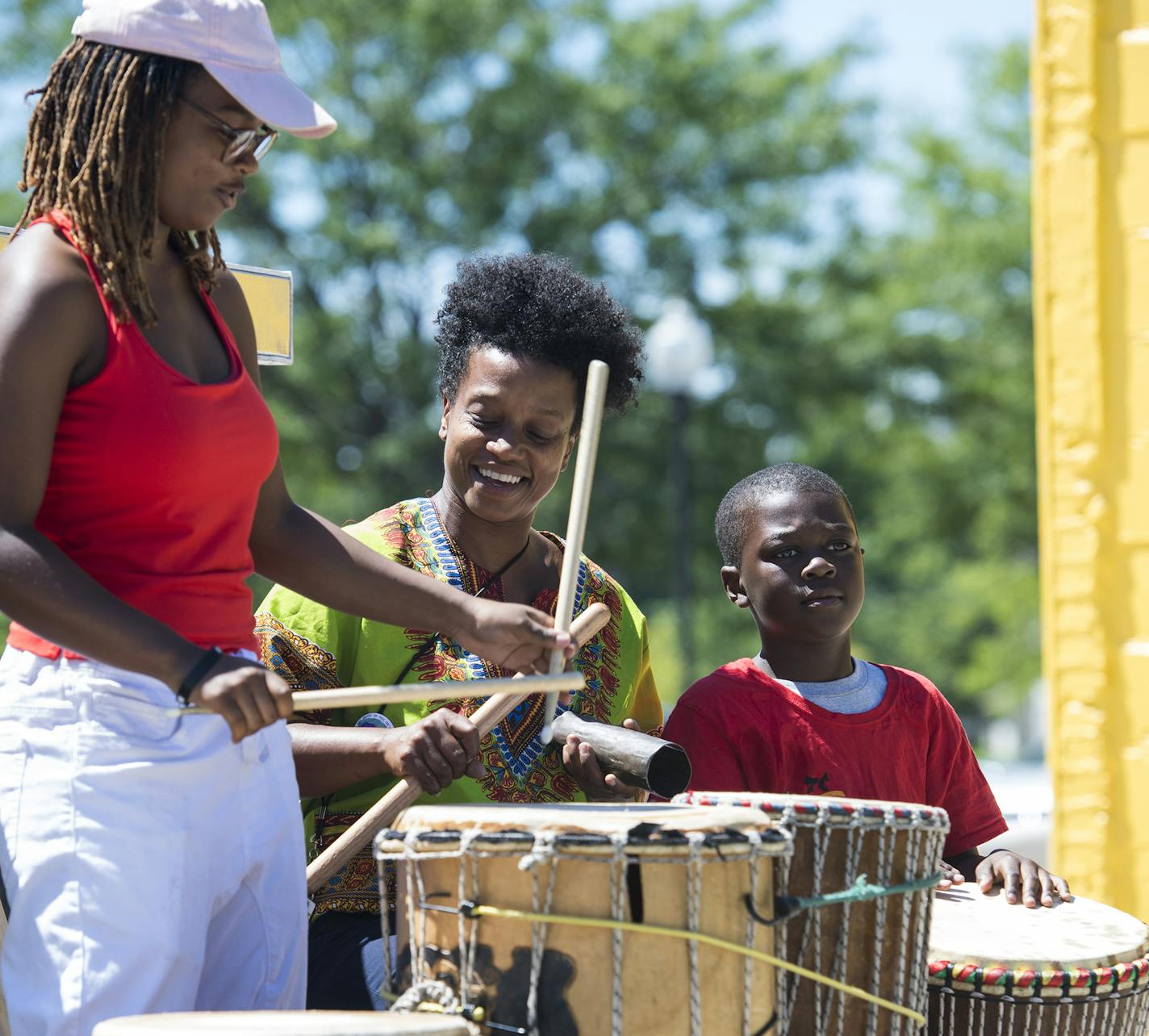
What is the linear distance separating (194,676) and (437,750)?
78 centimetres

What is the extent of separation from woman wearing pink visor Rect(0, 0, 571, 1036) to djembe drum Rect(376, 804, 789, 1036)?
0.99ft

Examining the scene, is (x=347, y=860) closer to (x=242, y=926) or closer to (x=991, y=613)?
(x=242, y=926)

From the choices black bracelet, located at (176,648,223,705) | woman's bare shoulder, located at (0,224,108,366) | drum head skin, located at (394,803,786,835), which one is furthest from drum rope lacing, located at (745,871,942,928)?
woman's bare shoulder, located at (0,224,108,366)

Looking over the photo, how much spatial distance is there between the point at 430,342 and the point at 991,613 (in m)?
9.10

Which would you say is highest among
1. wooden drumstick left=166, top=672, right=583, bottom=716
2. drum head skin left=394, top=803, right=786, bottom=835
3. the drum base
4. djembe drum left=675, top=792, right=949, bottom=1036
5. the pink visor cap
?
the pink visor cap

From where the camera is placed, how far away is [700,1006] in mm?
2283

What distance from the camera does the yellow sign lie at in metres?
3.75

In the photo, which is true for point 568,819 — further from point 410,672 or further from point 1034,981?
point 1034,981

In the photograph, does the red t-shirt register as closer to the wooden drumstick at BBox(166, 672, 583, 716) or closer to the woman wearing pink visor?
the wooden drumstick at BBox(166, 672, 583, 716)

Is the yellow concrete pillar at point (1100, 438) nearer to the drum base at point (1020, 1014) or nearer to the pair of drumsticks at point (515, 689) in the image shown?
the drum base at point (1020, 1014)

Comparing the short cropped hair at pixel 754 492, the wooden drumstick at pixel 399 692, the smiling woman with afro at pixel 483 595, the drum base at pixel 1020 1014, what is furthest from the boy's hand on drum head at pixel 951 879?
the wooden drumstick at pixel 399 692

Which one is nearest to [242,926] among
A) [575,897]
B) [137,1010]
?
[137,1010]

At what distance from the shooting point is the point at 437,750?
2.80 metres

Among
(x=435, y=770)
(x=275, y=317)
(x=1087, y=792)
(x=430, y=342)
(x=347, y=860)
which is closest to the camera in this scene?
(x=435, y=770)
